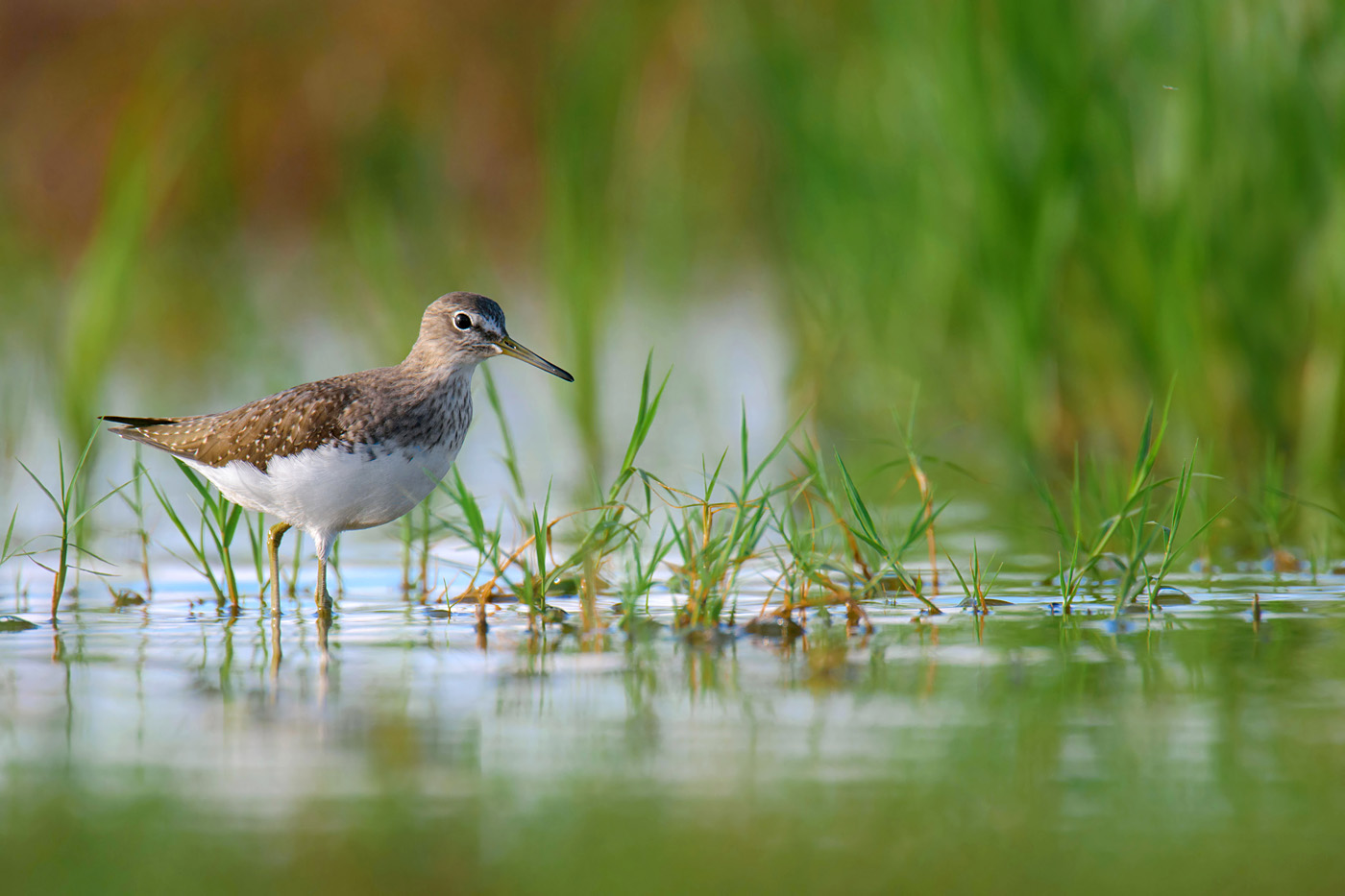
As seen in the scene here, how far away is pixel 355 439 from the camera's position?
5383 millimetres

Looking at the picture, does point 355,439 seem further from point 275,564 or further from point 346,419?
point 275,564

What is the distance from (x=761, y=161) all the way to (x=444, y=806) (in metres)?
7.92

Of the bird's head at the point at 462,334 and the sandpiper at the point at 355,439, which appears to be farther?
the bird's head at the point at 462,334

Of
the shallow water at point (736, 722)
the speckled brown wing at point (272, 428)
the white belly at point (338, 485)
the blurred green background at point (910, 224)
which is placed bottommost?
the shallow water at point (736, 722)

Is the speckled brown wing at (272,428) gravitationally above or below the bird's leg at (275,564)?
above

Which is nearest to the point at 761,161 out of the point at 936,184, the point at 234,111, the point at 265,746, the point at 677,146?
the point at 677,146

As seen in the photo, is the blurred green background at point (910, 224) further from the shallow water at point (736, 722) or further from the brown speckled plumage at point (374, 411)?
the shallow water at point (736, 722)

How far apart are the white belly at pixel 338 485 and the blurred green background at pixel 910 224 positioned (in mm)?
1839

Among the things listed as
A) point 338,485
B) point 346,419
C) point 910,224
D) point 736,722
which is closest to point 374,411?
point 346,419

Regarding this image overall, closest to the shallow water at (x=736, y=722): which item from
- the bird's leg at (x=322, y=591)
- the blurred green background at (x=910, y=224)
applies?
the bird's leg at (x=322, y=591)

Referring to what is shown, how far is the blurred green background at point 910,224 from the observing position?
654cm

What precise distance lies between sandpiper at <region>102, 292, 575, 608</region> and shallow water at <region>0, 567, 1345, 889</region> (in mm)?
460

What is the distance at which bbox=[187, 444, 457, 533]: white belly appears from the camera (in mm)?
5324

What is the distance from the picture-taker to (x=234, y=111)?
56.7 ft
